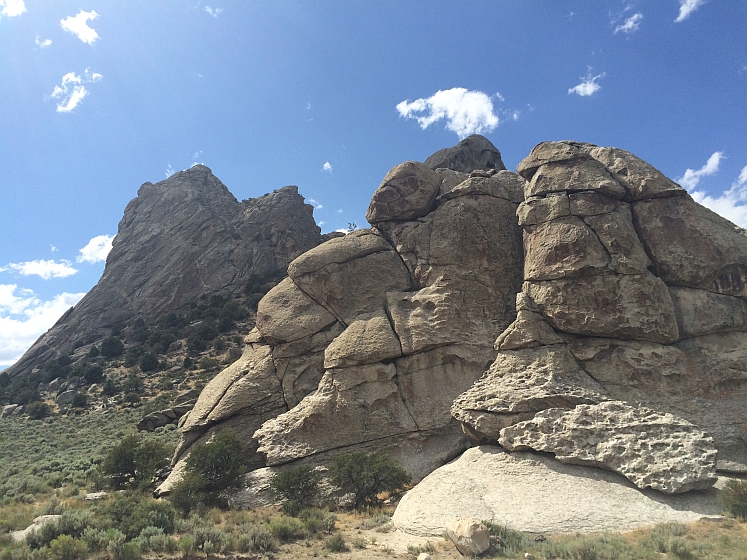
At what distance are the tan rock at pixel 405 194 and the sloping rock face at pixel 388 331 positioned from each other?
0.05m

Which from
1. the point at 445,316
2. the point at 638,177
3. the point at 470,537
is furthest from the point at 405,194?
the point at 470,537

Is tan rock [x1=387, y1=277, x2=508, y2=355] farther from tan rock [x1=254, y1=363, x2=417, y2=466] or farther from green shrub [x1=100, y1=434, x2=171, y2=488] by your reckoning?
green shrub [x1=100, y1=434, x2=171, y2=488]

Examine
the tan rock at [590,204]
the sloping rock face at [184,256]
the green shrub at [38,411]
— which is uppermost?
the sloping rock face at [184,256]

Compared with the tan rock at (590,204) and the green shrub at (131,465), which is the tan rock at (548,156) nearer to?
the tan rock at (590,204)

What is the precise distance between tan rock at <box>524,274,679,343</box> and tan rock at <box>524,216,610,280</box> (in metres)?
0.36

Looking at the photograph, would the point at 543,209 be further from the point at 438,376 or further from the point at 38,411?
the point at 38,411

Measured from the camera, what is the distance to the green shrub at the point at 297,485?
594 inches

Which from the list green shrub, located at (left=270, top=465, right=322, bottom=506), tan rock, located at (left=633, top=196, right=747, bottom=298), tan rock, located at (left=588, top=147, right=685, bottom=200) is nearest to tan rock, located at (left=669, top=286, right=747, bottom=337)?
tan rock, located at (left=633, top=196, right=747, bottom=298)

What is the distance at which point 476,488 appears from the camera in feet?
42.0

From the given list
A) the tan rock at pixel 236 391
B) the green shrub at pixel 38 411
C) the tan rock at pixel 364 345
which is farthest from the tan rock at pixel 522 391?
the green shrub at pixel 38 411

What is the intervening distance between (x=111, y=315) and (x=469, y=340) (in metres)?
69.9

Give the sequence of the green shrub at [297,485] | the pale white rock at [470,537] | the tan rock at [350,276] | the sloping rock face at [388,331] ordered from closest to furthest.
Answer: the pale white rock at [470,537], the green shrub at [297,485], the sloping rock face at [388,331], the tan rock at [350,276]

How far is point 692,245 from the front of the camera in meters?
16.6

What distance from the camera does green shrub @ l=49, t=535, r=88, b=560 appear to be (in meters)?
9.78
